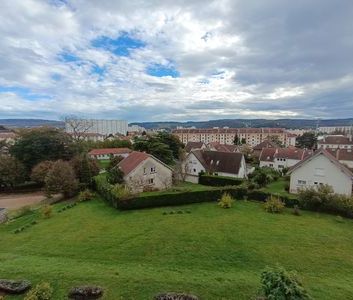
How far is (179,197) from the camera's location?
2559 cm

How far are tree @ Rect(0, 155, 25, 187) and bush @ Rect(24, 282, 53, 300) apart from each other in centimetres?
3548

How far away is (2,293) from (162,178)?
78.7 ft

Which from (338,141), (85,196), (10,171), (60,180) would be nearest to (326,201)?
(85,196)

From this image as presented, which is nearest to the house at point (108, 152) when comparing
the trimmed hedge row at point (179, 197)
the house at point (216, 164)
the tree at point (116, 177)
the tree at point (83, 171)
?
the house at point (216, 164)

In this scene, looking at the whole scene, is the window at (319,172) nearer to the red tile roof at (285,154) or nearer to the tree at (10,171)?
the red tile roof at (285,154)

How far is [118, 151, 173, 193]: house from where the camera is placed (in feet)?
98.8

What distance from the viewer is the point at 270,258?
13.3 metres

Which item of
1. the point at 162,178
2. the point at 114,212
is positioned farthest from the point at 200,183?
the point at 114,212

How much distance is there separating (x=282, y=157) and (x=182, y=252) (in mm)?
43008

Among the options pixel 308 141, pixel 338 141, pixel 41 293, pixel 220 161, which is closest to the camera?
pixel 41 293

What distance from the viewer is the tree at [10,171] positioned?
3881cm

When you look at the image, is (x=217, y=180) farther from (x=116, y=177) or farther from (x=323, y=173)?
(x=116, y=177)

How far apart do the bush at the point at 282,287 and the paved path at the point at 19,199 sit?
106 ft

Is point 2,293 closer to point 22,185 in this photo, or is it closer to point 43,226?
point 43,226
